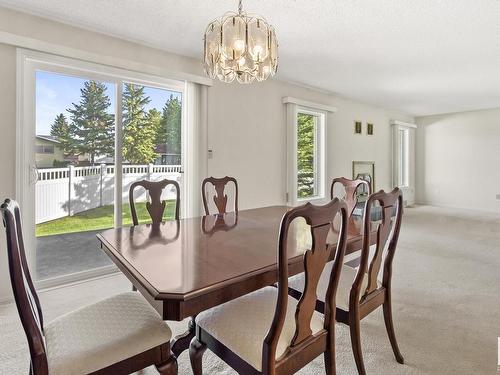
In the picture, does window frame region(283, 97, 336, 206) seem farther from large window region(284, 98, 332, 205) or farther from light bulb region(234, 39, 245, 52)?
light bulb region(234, 39, 245, 52)

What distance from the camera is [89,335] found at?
1.15 m

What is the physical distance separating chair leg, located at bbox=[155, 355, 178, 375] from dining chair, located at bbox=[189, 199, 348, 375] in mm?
139

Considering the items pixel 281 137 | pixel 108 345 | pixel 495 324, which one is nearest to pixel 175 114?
pixel 281 137

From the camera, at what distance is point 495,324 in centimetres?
203

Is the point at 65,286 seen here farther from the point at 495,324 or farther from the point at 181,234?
the point at 495,324

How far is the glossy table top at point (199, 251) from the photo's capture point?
1.08m

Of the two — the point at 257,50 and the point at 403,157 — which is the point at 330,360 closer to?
the point at 257,50

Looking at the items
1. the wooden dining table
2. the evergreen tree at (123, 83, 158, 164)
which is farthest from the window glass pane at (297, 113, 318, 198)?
the wooden dining table

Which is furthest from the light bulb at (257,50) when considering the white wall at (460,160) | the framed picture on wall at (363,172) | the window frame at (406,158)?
the white wall at (460,160)

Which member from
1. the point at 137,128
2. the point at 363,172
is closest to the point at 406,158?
the point at 363,172

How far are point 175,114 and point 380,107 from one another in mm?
4706

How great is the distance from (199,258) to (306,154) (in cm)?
396

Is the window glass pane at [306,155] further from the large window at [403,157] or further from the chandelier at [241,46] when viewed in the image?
the large window at [403,157]

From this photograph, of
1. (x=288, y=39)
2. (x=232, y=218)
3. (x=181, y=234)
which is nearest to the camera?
(x=181, y=234)
